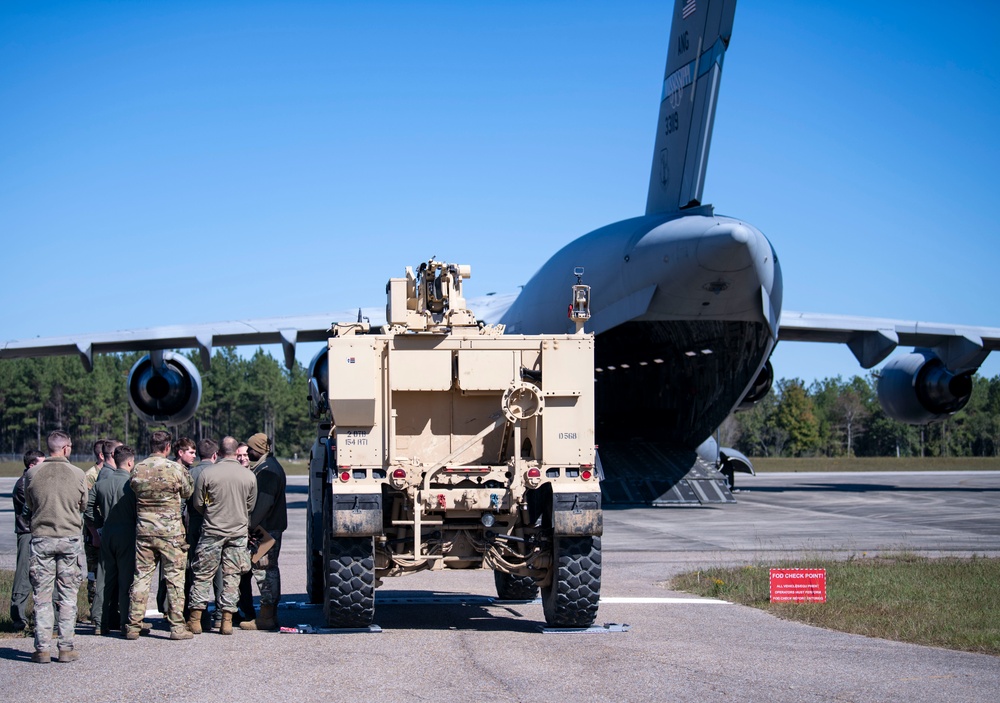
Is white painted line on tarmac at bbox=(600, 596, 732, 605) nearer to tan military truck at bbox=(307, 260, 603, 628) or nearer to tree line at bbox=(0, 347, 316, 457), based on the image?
tan military truck at bbox=(307, 260, 603, 628)

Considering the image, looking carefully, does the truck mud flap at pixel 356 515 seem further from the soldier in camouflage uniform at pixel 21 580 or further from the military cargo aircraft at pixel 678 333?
the military cargo aircraft at pixel 678 333

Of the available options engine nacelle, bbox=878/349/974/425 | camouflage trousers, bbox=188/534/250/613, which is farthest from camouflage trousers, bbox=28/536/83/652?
engine nacelle, bbox=878/349/974/425

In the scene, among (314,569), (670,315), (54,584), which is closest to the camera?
(54,584)

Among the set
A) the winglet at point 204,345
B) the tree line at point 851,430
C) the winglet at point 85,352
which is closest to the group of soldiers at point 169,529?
the winglet at point 204,345

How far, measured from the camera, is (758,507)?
25922 mm

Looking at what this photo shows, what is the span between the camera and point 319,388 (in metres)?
21.9

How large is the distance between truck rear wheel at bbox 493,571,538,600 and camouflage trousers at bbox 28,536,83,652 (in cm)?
441

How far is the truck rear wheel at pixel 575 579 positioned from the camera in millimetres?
9172

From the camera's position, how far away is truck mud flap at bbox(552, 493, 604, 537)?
9.04m

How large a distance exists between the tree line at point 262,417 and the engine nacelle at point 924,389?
66.7m

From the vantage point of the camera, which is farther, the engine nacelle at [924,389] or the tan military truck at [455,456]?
the engine nacelle at [924,389]

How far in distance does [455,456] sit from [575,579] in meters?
1.49

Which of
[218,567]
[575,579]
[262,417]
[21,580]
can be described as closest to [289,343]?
[21,580]

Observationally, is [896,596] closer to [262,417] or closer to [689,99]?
[689,99]
